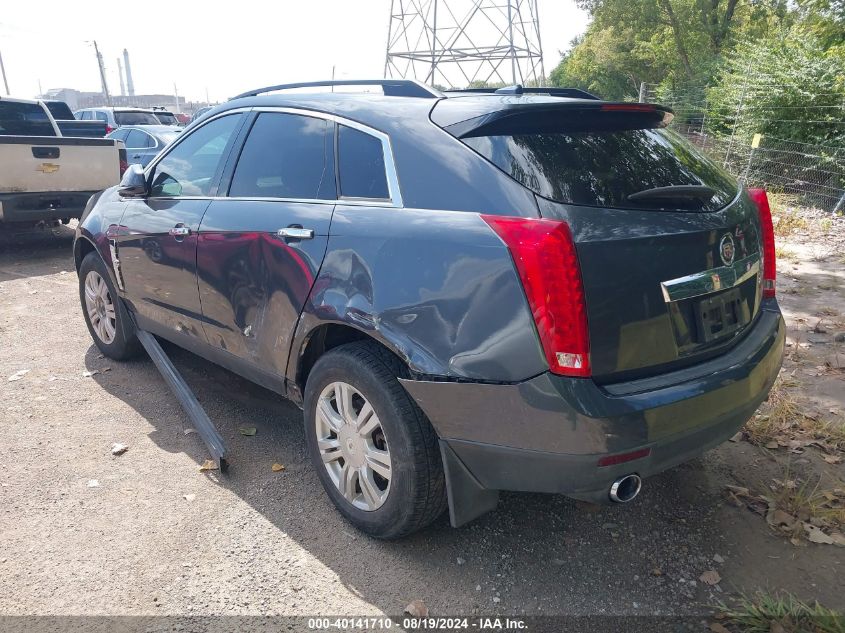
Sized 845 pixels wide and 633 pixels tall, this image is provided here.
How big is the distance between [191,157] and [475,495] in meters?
2.71

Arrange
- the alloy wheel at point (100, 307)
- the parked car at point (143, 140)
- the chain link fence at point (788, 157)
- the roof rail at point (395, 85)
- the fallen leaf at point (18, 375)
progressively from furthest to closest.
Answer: the parked car at point (143, 140), the chain link fence at point (788, 157), the alloy wheel at point (100, 307), the fallen leaf at point (18, 375), the roof rail at point (395, 85)

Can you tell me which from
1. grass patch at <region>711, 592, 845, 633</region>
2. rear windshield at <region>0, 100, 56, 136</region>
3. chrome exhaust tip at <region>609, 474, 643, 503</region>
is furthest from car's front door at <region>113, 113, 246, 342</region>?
rear windshield at <region>0, 100, 56, 136</region>

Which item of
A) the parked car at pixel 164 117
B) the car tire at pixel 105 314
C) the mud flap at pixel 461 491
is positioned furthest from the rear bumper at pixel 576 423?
the parked car at pixel 164 117

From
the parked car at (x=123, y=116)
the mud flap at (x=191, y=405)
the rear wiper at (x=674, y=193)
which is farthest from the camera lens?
the parked car at (x=123, y=116)

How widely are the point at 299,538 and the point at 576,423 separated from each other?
143 centimetres

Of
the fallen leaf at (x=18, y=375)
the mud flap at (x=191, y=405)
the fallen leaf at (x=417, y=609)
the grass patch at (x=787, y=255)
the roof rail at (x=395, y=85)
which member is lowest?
the grass patch at (x=787, y=255)

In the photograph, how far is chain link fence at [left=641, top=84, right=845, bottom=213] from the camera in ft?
35.9

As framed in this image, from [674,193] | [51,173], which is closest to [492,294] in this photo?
[674,193]

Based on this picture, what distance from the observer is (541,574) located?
270 cm

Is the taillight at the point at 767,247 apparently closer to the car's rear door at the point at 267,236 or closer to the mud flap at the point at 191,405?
the car's rear door at the point at 267,236

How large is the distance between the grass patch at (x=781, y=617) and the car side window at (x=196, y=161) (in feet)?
10.4

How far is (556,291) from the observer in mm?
2148

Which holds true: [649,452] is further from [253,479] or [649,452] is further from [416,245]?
[253,479]

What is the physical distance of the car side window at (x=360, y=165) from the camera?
276 cm
